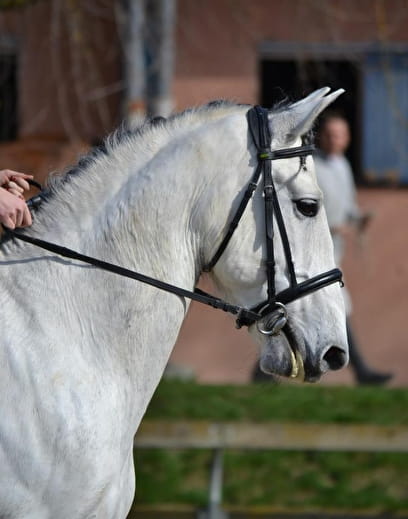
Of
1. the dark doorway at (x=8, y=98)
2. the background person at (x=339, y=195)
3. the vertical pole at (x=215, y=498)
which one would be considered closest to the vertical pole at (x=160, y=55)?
the background person at (x=339, y=195)

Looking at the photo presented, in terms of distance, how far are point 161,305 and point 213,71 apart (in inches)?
254

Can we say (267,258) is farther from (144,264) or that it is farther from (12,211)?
(12,211)

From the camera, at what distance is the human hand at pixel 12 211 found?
3473mm

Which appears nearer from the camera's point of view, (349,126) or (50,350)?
(50,350)

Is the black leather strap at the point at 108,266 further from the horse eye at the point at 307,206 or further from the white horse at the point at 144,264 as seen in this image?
the horse eye at the point at 307,206

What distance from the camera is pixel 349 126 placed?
11195 millimetres

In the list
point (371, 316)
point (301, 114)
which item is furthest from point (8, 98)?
point (301, 114)

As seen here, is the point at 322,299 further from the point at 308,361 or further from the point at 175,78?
the point at 175,78

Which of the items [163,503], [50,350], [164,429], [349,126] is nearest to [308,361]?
[50,350]

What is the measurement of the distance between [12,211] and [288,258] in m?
0.87

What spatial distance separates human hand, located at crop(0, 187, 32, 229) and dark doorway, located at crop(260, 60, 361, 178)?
648 centimetres

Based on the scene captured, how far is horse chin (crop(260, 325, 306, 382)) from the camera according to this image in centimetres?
349

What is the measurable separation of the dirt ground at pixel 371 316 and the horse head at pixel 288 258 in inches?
241

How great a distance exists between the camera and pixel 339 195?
8.53m
